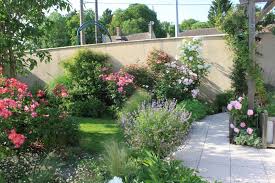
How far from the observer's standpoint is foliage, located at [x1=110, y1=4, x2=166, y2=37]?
58219 mm

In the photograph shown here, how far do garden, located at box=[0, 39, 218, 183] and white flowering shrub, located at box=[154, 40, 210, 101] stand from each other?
25 mm

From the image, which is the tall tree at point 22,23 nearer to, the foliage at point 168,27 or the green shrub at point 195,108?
the green shrub at point 195,108

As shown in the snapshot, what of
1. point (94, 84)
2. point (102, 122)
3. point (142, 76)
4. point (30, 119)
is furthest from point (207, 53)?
point (30, 119)

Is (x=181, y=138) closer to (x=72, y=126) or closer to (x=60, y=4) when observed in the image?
(x=72, y=126)

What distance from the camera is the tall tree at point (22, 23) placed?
18.6 feet

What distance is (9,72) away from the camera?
651 centimetres

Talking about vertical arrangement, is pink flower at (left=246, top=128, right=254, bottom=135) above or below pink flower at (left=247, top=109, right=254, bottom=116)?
below

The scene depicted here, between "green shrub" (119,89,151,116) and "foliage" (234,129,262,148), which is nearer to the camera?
"foliage" (234,129,262,148)

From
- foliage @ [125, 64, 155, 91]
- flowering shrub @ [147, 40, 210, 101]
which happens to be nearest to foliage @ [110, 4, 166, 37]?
foliage @ [125, 64, 155, 91]

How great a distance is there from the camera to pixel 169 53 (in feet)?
34.6

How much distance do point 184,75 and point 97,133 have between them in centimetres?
300

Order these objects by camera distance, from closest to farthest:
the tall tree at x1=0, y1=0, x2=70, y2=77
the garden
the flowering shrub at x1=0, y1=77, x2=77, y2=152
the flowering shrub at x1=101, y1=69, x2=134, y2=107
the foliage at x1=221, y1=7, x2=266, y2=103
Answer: the garden < the flowering shrub at x1=0, y1=77, x2=77, y2=152 < the tall tree at x1=0, y1=0, x2=70, y2=77 < the foliage at x1=221, y1=7, x2=266, y2=103 < the flowering shrub at x1=101, y1=69, x2=134, y2=107

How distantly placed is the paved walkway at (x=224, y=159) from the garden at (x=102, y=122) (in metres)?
0.36

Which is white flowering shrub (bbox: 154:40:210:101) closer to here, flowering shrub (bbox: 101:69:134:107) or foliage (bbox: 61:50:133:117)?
flowering shrub (bbox: 101:69:134:107)
